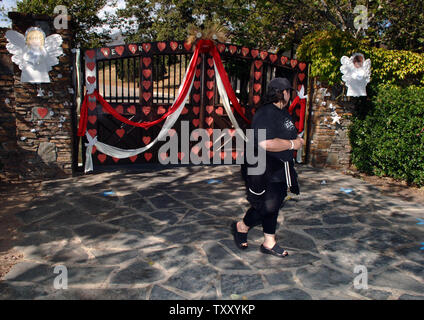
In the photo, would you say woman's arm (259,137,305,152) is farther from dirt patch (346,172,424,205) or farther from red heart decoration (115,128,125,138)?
red heart decoration (115,128,125,138)

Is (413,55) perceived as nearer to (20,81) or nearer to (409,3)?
(409,3)

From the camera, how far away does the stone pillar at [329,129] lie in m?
8.95

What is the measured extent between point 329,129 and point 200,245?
562 cm

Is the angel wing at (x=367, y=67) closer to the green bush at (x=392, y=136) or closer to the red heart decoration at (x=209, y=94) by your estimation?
the green bush at (x=392, y=136)

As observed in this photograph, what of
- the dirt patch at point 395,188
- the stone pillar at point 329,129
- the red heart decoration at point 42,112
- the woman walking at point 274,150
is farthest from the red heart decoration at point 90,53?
the dirt patch at point 395,188

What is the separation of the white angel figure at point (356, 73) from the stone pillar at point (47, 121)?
6.04 metres

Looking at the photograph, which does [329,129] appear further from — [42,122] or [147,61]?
[42,122]

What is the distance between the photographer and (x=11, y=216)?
555cm

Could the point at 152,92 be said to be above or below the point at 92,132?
above

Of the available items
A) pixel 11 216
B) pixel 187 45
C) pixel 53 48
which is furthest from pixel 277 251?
pixel 53 48

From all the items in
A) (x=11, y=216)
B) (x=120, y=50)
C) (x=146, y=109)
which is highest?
(x=120, y=50)

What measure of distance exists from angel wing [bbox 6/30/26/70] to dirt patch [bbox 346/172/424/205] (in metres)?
7.50

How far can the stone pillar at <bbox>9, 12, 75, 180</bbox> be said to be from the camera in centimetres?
711

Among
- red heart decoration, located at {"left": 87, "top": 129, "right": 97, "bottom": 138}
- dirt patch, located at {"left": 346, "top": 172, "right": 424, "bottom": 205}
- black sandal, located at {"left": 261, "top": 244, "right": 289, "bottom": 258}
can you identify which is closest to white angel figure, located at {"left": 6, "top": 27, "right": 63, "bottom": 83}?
red heart decoration, located at {"left": 87, "top": 129, "right": 97, "bottom": 138}
